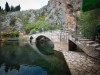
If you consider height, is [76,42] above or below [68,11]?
below

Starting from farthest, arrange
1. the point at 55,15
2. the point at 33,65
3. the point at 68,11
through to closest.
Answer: the point at 55,15
the point at 68,11
the point at 33,65

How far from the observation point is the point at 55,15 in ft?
165

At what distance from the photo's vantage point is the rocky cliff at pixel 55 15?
137 feet

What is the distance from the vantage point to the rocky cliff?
137 feet

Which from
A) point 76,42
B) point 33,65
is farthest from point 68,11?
point 33,65

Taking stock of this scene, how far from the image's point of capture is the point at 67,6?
42.4 meters

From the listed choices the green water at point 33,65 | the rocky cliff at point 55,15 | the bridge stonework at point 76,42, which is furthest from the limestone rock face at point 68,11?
the green water at point 33,65

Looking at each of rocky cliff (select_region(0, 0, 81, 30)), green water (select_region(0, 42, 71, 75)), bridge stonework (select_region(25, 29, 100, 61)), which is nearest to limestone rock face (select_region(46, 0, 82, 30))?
rocky cliff (select_region(0, 0, 81, 30))

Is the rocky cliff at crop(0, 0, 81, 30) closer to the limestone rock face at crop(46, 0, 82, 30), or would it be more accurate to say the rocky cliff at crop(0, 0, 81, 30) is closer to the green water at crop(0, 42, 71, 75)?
the limestone rock face at crop(46, 0, 82, 30)

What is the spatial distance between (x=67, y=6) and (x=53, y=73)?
37.6 m

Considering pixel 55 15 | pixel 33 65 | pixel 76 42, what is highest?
pixel 55 15

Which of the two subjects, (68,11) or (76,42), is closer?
(76,42)

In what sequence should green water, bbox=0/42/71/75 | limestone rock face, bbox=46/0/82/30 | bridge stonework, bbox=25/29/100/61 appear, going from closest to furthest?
bridge stonework, bbox=25/29/100/61
green water, bbox=0/42/71/75
limestone rock face, bbox=46/0/82/30

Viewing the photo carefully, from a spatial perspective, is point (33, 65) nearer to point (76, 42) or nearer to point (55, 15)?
point (76, 42)
